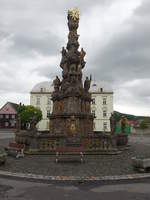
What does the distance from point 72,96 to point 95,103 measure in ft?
172

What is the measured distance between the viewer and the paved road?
6.85m

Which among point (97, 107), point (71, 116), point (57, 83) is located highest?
point (97, 107)

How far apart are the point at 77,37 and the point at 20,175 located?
19075mm

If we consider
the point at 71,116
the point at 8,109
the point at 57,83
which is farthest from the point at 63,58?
the point at 8,109

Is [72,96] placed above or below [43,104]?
below

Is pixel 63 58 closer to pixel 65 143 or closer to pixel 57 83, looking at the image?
pixel 57 83

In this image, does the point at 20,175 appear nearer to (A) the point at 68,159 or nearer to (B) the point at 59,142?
(A) the point at 68,159

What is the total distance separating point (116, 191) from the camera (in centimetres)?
757

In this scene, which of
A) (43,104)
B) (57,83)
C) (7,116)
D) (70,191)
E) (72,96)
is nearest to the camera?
(70,191)

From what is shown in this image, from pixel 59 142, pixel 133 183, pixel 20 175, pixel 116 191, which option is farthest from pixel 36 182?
pixel 59 142

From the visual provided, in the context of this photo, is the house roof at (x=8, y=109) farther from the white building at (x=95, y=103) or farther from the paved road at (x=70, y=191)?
the paved road at (x=70, y=191)

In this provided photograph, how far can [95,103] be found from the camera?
7431cm

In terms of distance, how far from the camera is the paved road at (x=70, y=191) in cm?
685

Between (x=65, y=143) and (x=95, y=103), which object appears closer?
(x=65, y=143)
